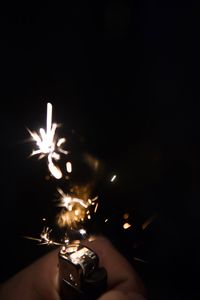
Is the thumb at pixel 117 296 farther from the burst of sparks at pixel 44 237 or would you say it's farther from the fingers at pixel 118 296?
the burst of sparks at pixel 44 237

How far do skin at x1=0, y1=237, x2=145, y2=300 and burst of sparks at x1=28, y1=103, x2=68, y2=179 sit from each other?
552mm

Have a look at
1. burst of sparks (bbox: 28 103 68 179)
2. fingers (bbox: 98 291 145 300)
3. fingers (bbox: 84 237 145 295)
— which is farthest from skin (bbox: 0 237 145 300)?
burst of sparks (bbox: 28 103 68 179)

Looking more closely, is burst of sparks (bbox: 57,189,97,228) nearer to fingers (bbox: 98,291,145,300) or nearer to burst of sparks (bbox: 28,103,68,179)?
burst of sparks (bbox: 28,103,68,179)

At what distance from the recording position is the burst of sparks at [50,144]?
1.88 meters

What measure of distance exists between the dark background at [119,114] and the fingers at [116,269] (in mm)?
124

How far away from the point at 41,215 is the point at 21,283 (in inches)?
16.6

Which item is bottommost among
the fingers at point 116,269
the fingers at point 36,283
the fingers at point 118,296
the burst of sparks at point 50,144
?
the fingers at point 118,296

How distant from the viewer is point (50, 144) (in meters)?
1.94

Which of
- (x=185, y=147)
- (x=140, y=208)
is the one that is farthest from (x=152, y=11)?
(x=140, y=208)

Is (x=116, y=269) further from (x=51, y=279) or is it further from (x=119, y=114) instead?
(x=119, y=114)

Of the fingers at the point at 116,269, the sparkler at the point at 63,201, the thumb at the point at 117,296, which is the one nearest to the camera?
the thumb at the point at 117,296

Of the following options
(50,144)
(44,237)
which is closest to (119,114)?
(50,144)

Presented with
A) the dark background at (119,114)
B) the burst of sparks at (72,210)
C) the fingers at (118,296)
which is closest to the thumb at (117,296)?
the fingers at (118,296)

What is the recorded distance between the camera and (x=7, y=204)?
1948 millimetres
